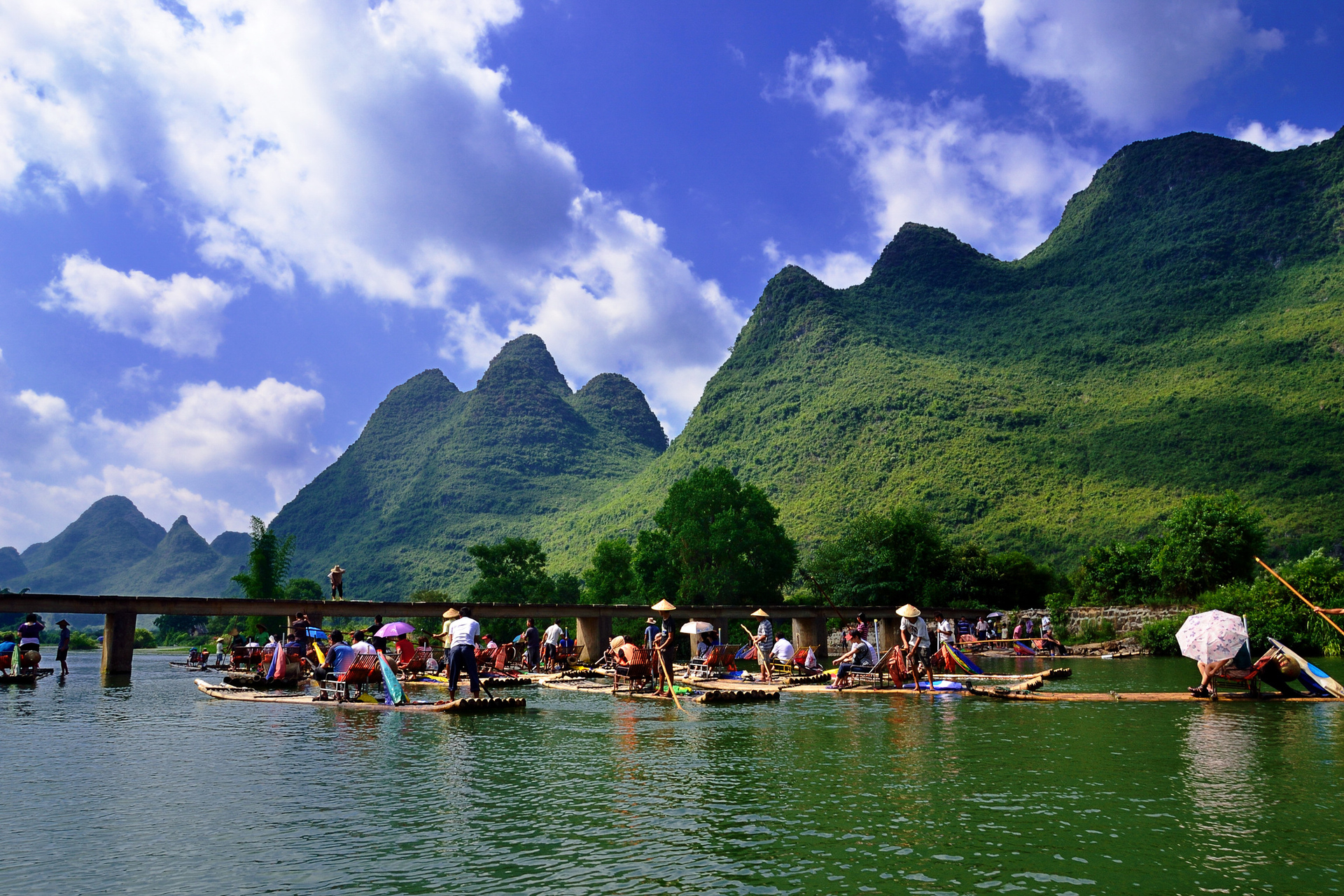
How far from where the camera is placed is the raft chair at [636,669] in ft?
87.5

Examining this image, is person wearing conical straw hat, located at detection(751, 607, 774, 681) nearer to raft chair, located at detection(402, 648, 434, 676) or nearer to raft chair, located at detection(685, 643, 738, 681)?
raft chair, located at detection(685, 643, 738, 681)

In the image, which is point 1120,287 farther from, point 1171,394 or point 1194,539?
point 1194,539

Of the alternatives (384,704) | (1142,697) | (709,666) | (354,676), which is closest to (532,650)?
(709,666)

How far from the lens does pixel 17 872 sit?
27.9ft

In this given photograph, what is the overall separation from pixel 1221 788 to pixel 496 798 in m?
9.79

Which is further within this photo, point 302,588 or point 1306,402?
point 302,588

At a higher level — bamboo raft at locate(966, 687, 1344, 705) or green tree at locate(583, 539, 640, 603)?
green tree at locate(583, 539, 640, 603)

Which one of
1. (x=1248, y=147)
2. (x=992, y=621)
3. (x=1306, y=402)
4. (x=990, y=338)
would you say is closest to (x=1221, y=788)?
(x=992, y=621)

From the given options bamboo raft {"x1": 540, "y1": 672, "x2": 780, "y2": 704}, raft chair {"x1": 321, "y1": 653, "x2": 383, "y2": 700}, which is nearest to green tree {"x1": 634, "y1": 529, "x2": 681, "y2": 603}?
bamboo raft {"x1": 540, "y1": 672, "x2": 780, "y2": 704}

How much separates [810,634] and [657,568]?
2438 cm

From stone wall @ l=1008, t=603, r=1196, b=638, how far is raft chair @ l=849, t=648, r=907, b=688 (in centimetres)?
2960

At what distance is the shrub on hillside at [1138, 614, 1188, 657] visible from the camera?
47319 mm

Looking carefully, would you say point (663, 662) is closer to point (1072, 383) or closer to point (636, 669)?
point (636, 669)

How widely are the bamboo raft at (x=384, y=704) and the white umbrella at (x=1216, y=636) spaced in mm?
17442
